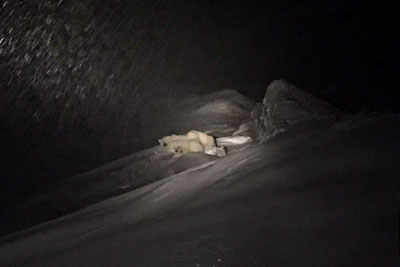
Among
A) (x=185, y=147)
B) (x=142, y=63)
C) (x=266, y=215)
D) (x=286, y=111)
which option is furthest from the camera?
(x=142, y=63)

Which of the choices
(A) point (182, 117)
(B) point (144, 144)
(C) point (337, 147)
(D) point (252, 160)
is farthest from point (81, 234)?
(A) point (182, 117)

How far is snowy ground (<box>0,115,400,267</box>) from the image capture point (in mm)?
1321

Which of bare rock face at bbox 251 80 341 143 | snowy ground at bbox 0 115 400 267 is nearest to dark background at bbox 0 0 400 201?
bare rock face at bbox 251 80 341 143

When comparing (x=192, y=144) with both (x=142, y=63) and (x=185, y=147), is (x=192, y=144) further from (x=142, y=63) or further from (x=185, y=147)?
(x=142, y=63)

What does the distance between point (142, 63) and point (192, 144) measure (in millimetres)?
1123

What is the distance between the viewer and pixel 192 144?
329 cm

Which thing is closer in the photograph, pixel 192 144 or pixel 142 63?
pixel 192 144

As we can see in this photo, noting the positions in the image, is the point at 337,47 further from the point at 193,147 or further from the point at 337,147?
the point at 337,147

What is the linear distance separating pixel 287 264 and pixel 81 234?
1.12 meters

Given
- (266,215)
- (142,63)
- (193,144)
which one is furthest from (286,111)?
(142,63)

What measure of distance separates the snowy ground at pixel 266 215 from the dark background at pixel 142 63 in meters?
1.11

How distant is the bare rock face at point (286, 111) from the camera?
2.75 metres

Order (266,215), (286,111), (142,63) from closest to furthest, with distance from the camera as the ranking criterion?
(266,215), (286,111), (142,63)

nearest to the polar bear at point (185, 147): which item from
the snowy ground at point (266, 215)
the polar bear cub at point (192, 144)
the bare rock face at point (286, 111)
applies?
the polar bear cub at point (192, 144)
